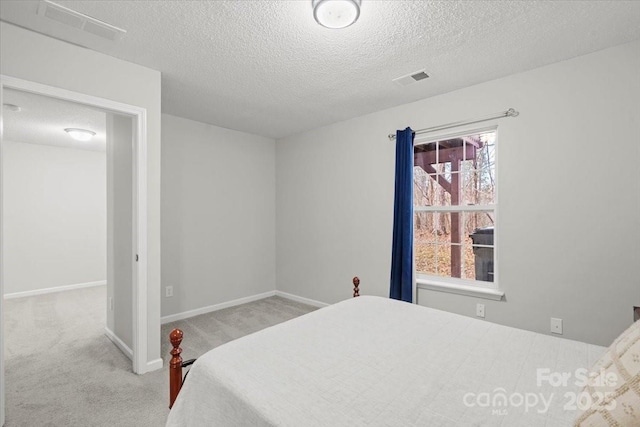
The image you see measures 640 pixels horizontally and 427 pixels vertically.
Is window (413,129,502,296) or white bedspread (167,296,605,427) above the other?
window (413,129,502,296)

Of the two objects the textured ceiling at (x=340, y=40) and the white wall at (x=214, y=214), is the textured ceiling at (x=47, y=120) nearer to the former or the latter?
the white wall at (x=214, y=214)

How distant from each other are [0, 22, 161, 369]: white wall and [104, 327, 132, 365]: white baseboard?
353 millimetres

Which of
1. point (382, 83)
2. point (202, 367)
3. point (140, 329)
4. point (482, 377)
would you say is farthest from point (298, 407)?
point (382, 83)

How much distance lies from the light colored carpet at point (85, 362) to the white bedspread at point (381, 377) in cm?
105

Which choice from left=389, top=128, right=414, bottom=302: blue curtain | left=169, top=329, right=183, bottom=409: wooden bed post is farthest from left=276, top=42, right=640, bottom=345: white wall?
left=169, top=329, right=183, bottom=409: wooden bed post

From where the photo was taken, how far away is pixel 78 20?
1.88 m

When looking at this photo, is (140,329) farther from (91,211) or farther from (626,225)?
(91,211)

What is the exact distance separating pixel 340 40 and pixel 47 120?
397cm

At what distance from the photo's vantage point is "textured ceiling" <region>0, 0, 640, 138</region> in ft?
5.87

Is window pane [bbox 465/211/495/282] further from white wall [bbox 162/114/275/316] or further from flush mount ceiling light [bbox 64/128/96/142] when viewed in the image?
flush mount ceiling light [bbox 64/128/96/142]

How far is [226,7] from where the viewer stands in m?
1.78

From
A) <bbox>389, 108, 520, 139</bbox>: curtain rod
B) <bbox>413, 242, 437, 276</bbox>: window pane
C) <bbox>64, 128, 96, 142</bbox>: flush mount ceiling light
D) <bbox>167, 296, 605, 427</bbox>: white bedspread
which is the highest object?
<bbox>64, 128, 96, 142</bbox>: flush mount ceiling light

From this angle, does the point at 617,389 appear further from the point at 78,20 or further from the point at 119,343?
the point at 119,343

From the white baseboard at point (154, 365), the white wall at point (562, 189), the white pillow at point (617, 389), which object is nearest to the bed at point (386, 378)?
the white pillow at point (617, 389)
